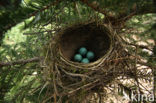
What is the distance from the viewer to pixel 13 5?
345 mm

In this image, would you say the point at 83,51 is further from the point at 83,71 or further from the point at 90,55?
the point at 83,71

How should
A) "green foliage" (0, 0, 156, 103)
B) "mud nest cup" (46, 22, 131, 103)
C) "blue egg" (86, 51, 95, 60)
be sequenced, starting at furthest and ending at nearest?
1. "blue egg" (86, 51, 95, 60)
2. "mud nest cup" (46, 22, 131, 103)
3. "green foliage" (0, 0, 156, 103)

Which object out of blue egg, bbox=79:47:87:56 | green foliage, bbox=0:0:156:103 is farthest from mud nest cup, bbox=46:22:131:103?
blue egg, bbox=79:47:87:56

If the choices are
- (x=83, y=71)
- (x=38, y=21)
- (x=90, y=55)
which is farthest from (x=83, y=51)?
(x=38, y=21)

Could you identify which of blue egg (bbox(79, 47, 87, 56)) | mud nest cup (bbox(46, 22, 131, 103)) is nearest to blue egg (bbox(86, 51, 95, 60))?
blue egg (bbox(79, 47, 87, 56))

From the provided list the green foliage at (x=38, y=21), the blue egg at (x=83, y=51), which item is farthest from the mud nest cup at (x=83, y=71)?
the blue egg at (x=83, y=51)

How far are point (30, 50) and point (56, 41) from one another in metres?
0.21

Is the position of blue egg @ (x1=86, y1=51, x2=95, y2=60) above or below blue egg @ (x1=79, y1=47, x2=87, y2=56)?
below

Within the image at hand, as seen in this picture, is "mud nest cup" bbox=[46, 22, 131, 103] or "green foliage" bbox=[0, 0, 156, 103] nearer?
"green foliage" bbox=[0, 0, 156, 103]

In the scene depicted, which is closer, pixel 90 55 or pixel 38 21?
pixel 38 21

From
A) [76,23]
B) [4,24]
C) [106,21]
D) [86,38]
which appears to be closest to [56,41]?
[76,23]

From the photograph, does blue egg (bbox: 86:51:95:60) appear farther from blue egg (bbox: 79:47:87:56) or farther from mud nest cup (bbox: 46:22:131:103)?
mud nest cup (bbox: 46:22:131:103)

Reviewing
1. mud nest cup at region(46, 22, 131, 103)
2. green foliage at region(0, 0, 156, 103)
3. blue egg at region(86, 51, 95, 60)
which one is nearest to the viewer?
green foliage at region(0, 0, 156, 103)

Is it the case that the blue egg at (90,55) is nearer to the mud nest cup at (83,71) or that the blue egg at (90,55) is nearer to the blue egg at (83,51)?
the blue egg at (83,51)
